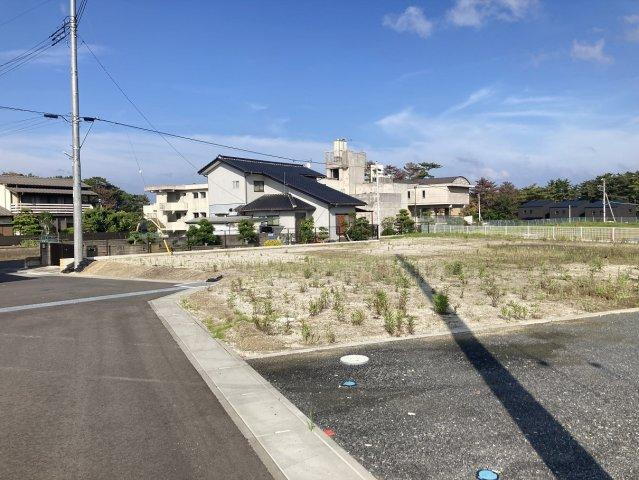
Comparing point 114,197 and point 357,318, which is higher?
point 114,197

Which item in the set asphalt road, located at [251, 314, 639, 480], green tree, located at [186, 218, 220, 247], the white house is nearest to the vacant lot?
asphalt road, located at [251, 314, 639, 480]

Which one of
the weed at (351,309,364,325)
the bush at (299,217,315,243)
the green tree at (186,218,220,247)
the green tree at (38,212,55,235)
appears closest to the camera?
the weed at (351,309,364,325)

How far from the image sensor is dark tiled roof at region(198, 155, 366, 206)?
43.2 meters

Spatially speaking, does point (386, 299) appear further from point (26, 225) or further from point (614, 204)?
point (614, 204)

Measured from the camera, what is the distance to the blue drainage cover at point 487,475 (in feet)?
13.6

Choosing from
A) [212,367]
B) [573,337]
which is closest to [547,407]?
[573,337]

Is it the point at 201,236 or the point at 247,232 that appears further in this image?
the point at 247,232

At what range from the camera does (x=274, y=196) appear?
1778 inches

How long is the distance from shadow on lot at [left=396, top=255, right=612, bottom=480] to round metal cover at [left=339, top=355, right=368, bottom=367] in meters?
1.60

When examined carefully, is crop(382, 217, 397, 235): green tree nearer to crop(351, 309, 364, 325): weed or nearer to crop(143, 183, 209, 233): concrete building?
crop(143, 183, 209, 233): concrete building

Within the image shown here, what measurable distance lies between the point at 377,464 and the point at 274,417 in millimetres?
1445

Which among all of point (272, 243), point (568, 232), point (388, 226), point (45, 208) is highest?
point (45, 208)

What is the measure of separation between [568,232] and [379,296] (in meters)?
36.2

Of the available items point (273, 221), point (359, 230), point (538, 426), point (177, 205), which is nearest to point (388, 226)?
point (359, 230)
